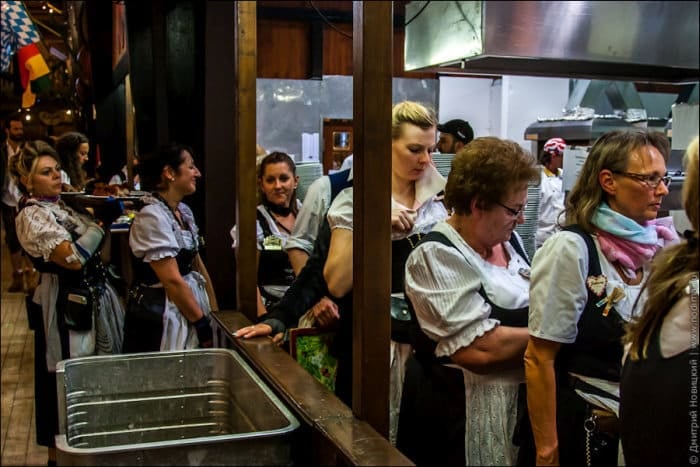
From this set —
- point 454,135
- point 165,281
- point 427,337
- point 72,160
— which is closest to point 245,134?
point 165,281

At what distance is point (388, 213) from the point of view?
1614 millimetres

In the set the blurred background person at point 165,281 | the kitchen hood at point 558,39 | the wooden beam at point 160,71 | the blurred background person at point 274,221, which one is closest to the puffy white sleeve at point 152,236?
the blurred background person at point 165,281

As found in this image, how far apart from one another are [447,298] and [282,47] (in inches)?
278

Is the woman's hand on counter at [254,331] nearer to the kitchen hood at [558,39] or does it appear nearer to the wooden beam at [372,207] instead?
A: the wooden beam at [372,207]

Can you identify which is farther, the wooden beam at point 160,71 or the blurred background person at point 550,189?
the wooden beam at point 160,71

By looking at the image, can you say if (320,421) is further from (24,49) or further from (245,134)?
(24,49)

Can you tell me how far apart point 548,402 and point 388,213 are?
1.69ft

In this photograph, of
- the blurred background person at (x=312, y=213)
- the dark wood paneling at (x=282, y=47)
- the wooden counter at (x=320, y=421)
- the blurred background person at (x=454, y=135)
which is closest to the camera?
the wooden counter at (x=320, y=421)

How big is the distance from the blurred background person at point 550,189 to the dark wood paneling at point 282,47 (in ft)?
21.0

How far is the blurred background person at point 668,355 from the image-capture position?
1.12 m

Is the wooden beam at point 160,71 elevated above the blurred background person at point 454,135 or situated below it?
above

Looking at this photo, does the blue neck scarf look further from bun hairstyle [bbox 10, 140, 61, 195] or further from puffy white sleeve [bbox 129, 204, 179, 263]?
bun hairstyle [bbox 10, 140, 61, 195]

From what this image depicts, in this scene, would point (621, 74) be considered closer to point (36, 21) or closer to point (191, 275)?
point (191, 275)

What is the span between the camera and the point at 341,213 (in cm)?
231
